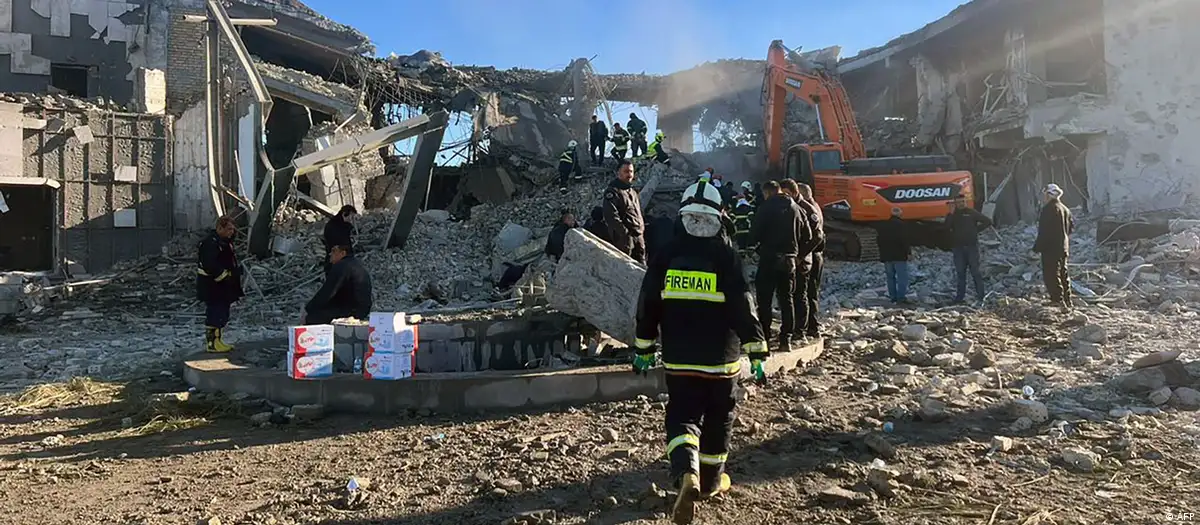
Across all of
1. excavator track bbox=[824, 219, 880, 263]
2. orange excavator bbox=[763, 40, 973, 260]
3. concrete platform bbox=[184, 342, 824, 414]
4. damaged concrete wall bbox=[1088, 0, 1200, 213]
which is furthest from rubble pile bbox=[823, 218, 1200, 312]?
concrete platform bbox=[184, 342, 824, 414]

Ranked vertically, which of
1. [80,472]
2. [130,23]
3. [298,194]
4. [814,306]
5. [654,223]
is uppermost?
[130,23]

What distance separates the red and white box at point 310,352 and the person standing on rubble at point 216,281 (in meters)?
2.01

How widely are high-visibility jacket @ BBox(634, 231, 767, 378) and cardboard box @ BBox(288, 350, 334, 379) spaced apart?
9.12 ft

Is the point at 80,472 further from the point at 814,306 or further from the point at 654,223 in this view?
the point at 654,223

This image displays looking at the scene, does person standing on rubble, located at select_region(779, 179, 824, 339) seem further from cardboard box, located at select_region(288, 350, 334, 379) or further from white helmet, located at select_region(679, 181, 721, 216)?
cardboard box, located at select_region(288, 350, 334, 379)

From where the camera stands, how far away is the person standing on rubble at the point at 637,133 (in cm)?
1797

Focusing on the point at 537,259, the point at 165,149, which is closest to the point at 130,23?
the point at 165,149

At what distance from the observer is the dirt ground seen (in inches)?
128

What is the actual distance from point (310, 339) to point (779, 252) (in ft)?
11.4

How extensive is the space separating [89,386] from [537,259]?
22.5 feet

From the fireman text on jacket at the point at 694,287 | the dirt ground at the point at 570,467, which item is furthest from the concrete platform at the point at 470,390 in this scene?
the fireman text on jacket at the point at 694,287

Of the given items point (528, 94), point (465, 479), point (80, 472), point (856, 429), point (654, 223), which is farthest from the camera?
point (528, 94)

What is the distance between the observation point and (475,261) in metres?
12.9

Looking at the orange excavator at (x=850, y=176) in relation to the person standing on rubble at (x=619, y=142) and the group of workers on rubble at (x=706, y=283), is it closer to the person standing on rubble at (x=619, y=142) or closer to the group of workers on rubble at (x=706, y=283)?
the group of workers on rubble at (x=706, y=283)
